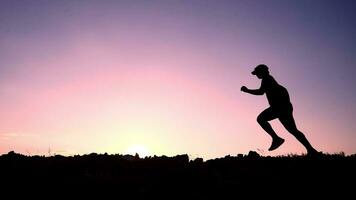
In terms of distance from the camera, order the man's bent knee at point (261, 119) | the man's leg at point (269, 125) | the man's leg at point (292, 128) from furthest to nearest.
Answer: the man's bent knee at point (261, 119)
the man's leg at point (269, 125)
the man's leg at point (292, 128)

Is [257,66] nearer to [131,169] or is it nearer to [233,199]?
[131,169]

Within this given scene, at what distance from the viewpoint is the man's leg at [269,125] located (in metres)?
11.2

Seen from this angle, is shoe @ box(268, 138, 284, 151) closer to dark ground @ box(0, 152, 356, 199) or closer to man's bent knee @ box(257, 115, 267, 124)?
man's bent knee @ box(257, 115, 267, 124)

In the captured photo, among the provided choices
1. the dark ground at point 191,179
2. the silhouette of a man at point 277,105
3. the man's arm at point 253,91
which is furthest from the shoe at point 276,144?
the man's arm at point 253,91

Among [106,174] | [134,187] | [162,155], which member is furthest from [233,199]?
[162,155]

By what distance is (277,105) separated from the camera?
35.9ft

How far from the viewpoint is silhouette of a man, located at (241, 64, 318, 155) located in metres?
10.9

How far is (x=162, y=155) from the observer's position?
490 inches

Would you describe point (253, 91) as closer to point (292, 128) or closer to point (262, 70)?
point (262, 70)

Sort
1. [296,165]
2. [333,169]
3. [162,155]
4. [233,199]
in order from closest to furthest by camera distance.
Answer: [233,199], [333,169], [296,165], [162,155]

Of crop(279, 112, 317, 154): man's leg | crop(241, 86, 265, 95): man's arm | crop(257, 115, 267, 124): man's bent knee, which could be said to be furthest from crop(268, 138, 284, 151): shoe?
crop(241, 86, 265, 95): man's arm

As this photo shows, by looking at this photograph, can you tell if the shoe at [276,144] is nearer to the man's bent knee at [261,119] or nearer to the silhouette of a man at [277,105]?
the silhouette of a man at [277,105]

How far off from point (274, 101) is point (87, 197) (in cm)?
637

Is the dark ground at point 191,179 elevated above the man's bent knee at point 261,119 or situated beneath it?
situated beneath
